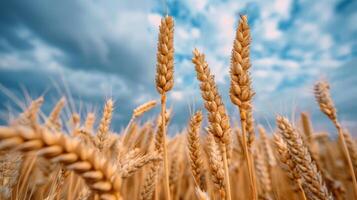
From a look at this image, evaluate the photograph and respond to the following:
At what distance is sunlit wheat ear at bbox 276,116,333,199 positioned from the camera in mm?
1723

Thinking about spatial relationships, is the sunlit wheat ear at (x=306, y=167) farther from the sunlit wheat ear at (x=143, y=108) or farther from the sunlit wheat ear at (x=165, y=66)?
the sunlit wheat ear at (x=143, y=108)

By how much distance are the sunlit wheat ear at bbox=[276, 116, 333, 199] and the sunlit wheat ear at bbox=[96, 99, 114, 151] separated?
53.9 inches

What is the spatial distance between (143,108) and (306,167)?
1.64 m

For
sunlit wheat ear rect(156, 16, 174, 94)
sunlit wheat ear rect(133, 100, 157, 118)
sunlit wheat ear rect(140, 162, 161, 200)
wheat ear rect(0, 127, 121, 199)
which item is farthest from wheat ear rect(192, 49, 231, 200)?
sunlit wheat ear rect(133, 100, 157, 118)

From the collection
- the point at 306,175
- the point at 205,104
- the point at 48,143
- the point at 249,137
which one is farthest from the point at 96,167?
the point at 249,137

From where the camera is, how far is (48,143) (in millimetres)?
890

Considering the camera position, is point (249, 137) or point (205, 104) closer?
point (205, 104)

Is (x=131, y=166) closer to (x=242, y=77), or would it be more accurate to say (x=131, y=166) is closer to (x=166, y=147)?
(x=166, y=147)

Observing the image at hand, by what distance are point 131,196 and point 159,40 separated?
2497 millimetres

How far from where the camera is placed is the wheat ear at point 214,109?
1.55 metres

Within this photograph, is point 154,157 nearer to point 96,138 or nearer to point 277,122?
point 96,138

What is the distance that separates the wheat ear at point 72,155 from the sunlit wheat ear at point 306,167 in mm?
1288

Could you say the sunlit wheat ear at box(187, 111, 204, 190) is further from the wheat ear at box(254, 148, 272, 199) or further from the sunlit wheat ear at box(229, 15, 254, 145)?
the wheat ear at box(254, 148, 272, 199)

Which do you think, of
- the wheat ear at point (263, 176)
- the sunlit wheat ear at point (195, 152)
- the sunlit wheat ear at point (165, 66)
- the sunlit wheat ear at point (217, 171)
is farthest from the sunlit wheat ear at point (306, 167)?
the wheat ear at point (263, 176)
